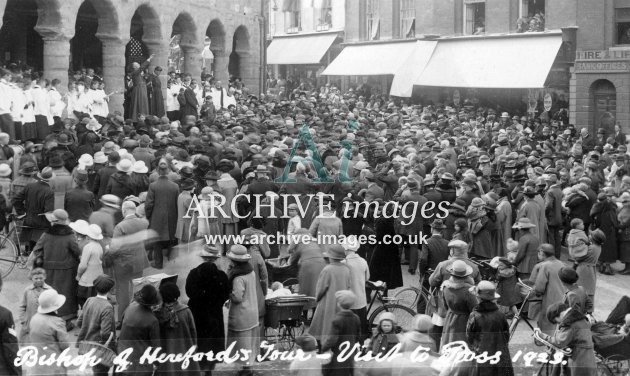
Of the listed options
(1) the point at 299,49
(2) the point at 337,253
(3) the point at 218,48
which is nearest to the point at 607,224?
(2) the point at 337,253

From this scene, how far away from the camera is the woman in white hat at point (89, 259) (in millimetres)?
10969

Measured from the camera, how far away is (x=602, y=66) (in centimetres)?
2853

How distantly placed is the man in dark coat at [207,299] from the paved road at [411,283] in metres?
0.92

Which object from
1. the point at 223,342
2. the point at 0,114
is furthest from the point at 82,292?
the point at 0,114

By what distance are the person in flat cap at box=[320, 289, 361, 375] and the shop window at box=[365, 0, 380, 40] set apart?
3164 cm

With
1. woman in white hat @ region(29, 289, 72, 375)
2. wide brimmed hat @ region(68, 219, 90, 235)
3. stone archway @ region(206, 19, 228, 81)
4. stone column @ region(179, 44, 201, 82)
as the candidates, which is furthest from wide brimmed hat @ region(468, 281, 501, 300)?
stone archway @ region(206, 19, 228, 81)

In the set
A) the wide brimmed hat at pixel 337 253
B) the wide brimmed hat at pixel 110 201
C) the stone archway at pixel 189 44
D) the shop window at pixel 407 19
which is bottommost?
the wide brimmed hat at pixel 337 253

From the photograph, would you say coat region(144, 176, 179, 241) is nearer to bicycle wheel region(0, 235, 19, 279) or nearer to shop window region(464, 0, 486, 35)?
bicycle wheel region(0, 235, 19, 279)

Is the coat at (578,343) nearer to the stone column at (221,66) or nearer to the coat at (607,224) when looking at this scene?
the coat at (607,224)

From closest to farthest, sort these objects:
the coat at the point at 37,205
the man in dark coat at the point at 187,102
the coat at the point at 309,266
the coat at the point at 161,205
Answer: the coat at the point at 309,266, the coat at the point at 37,205, the coat at the point at 161,205, the man in dark coat at the point at 187,102

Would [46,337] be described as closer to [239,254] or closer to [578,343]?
[239,254]

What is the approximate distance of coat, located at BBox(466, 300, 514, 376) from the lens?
899 cm

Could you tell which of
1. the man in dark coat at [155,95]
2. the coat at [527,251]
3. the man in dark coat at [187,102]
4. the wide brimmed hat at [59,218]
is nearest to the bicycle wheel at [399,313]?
the coat at [527,251]

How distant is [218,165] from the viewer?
49.5ft
